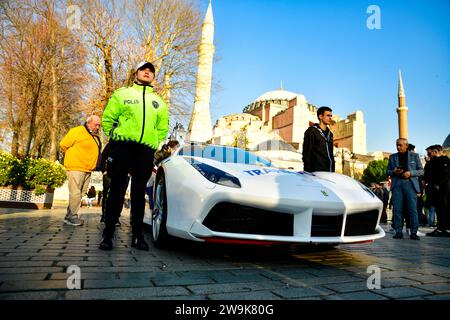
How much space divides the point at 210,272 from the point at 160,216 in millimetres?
1153

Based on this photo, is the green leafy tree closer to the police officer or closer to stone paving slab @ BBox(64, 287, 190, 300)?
the police officer

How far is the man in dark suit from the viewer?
5.48 meters

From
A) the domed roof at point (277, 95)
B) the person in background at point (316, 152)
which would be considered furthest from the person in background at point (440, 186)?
the domed roof at point (277, 95)

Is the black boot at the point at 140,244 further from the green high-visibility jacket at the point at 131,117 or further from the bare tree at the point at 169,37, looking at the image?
the bare tree at the point at 169,37

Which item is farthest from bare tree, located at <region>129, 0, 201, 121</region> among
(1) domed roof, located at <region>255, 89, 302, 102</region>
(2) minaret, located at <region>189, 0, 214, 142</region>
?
(1) domed roof, located at <region>255, 89, 302, 102</region>

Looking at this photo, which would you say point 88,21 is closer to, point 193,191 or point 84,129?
point 84,129

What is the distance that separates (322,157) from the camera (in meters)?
4.59

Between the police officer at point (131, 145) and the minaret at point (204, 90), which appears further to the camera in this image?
the minaret at point (204, 90)

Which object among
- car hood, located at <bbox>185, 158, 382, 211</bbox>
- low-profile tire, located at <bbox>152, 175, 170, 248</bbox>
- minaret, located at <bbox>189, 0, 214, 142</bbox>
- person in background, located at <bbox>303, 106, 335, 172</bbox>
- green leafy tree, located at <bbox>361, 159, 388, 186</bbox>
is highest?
minaret, located at <bbox>189, 0, 214, 142</bbox>

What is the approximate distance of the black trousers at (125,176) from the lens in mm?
3113

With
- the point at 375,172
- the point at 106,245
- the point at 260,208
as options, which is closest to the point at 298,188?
the point at 260,208

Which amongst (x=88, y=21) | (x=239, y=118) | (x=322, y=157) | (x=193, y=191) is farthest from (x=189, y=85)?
(x=239, y=118)

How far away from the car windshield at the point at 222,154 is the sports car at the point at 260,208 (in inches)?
18.6

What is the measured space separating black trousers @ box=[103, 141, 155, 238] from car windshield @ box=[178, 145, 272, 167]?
527 millimetres
